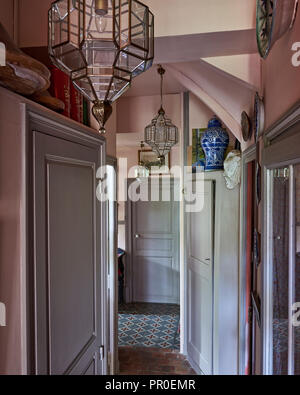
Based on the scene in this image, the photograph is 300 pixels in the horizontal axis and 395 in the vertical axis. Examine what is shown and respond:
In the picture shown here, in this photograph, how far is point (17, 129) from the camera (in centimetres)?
88

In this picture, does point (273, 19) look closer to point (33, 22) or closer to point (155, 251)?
point (33, 22)

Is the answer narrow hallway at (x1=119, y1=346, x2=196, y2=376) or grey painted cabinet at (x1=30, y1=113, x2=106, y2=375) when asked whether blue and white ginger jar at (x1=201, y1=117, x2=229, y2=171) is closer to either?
grey painted cabinet at (x1=30, y1=113, x2=106, y2=375)

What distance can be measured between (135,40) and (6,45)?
399mm

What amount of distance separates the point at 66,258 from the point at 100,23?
3.00ft

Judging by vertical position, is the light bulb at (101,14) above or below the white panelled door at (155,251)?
above

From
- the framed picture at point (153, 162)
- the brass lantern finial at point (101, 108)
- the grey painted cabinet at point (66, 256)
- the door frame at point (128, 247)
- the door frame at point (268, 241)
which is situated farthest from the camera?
the door frame at point (128, 247)

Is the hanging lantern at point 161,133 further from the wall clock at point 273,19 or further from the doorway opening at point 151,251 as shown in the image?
the wall clock at point 273,19

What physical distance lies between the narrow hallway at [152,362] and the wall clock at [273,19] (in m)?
2.88

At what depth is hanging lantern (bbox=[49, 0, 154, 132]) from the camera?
0.72 metres

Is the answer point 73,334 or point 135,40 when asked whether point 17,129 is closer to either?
point 135,40

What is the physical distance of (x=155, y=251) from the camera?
4.66 m

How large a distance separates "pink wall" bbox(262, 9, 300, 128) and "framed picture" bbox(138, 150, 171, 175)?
118 inches

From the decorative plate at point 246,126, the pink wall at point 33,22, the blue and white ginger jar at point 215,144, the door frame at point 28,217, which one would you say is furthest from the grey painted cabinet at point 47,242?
the blue and white ginger jar at point 215,144

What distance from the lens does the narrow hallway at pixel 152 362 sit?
112 inches
